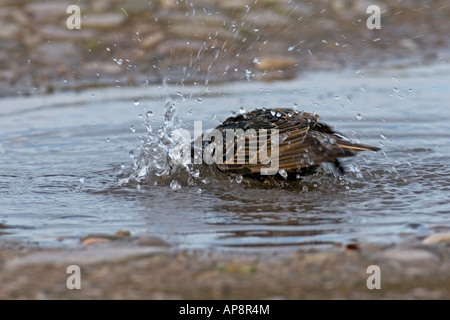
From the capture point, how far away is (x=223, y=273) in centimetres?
394

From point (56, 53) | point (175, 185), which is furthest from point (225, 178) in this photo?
point (56, 53)

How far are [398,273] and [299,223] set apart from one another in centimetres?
95

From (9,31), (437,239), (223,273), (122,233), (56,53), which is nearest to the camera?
(223,273)

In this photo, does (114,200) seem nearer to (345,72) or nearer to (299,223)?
(299,223)

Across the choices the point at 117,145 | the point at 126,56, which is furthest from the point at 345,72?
the point at 117,145

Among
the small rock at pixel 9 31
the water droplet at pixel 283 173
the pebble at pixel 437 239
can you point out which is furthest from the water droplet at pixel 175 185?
the small rock at pixel 9 31

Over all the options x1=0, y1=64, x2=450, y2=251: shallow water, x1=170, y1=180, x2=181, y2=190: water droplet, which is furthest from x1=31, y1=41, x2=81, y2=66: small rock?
x1=170, y1=180, x2=181, y2=190: water droplet

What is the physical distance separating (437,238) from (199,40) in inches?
255

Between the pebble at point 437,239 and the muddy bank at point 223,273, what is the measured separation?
24mm

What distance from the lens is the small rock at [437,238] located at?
425 cm

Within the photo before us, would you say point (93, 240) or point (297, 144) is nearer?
point (93, 240)

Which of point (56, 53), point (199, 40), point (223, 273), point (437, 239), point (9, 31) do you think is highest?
point (9, 31)

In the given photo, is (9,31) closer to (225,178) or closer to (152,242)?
(225,178)

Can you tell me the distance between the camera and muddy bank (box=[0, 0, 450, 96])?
378 inches
